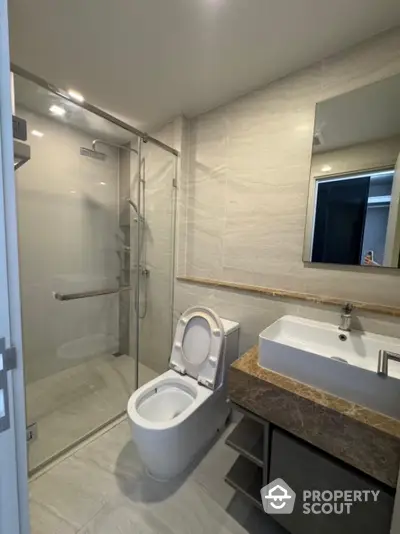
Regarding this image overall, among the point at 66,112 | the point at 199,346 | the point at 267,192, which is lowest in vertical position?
the point at 199,346

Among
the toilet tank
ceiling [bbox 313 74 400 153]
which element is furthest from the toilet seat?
ceiling [bbox 313 74 400 153]

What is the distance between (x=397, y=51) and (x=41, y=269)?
271cm

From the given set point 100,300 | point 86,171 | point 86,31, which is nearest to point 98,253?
point 100,300

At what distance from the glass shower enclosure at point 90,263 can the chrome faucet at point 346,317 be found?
140 cm

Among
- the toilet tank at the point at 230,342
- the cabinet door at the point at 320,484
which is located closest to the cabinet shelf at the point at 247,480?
the cabinet door at the point at 320,484

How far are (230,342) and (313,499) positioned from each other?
0.84m

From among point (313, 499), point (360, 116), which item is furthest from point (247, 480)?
point (360, 116)

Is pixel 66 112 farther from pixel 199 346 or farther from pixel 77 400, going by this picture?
pixel 77 400

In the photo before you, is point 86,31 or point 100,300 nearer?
point 86,31

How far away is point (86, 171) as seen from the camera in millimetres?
2203

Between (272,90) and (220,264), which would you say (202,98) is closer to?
(272,90)

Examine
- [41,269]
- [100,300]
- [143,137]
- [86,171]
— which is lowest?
[100,300]

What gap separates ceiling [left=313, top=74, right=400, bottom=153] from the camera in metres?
1.19

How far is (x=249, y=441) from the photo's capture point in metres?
1.23
